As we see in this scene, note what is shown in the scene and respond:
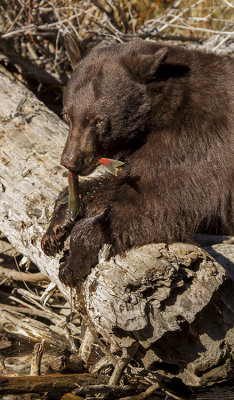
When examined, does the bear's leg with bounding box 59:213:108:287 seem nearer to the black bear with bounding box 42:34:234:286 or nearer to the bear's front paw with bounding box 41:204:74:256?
the black bear with bounding box 42:34:234:286

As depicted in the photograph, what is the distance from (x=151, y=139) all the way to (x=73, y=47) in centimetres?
103

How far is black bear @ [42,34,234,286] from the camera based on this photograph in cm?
388

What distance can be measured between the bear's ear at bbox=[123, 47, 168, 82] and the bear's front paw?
112cm

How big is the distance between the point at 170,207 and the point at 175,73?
100 centimetres

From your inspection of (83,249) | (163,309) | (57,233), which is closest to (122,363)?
(163,309)

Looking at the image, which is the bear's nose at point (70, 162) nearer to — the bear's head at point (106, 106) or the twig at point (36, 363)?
the bear's head at point (106, 106)

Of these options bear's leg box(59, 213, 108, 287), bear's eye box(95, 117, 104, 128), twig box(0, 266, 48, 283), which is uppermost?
bear's eye box(95, 117, 104, 128)

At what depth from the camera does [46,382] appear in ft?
11.3

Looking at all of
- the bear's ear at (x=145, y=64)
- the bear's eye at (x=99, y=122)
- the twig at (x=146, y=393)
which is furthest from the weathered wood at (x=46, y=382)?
the bear's ear at (x=145, y=64)

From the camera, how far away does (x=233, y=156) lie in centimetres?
404

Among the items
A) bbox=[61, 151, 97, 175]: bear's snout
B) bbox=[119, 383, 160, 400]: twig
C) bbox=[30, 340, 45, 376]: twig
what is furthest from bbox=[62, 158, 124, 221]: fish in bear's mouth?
bbox=[119, 383, 160, 400]: twig

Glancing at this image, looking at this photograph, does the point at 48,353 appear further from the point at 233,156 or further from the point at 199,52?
the point at 199,52

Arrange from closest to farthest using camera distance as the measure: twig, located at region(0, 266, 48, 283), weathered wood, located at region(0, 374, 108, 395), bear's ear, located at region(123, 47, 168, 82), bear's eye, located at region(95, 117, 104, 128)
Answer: weathered wood, located at region(0, 374, 108, 395) < bear's ear, located at region(123, 47, 168, 82) < bear's eye, located at region(95, 117, 104, 128) < twig, located at region(0, 266, 48, 283)

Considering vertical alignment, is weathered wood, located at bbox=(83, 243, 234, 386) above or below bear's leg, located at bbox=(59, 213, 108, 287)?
below
